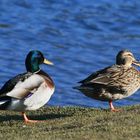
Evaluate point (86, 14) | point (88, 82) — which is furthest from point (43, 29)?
point (88, 82)

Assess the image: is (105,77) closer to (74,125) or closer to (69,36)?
(74,125)

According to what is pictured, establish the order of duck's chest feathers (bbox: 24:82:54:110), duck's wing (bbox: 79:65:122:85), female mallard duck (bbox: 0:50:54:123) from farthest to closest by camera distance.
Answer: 1. duck's wing (bbox: 79:65:122:85)
2. duck's chest feathers (bbox: 24:82:54:110)
3. female mallard duck (bbox: 0:50:54:123)

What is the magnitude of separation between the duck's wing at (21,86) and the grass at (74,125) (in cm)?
Answer: 43

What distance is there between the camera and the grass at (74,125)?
9031mm

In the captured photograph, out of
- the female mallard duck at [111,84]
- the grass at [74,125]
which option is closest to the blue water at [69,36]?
the female mallard duck at [111,84]

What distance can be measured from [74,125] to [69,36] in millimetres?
12490

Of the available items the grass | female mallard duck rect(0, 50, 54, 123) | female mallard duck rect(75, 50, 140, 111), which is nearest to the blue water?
female mallard duck rect(75, 50, 140, 111)

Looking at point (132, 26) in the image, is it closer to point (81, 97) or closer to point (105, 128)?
point (81, 97)

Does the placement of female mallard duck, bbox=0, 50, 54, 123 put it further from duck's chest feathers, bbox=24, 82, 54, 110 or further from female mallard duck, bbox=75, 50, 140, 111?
female mallard duck, bbox=75, 50, 140, 111

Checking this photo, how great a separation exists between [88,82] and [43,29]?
12356 millimetres

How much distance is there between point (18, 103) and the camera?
36.0 feet

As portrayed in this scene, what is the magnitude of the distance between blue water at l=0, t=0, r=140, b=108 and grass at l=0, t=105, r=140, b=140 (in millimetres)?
4067

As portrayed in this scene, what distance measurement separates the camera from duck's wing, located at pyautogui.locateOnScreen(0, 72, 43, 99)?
10.9 metres

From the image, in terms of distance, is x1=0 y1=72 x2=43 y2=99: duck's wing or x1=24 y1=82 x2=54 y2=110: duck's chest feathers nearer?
x1=0 y1=72 x2=43 y2=99: duck's wing
